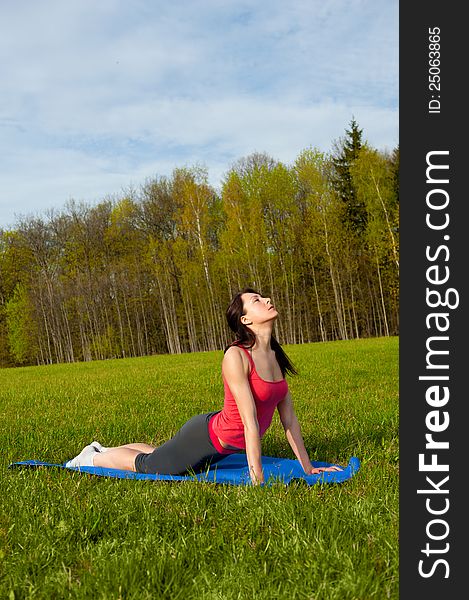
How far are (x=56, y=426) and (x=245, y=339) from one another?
4165mm

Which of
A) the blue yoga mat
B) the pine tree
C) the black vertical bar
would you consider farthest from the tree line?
the black vertical bar

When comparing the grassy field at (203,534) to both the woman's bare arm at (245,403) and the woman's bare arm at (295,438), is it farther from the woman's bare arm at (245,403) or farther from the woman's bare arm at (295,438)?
the woman's bare arm at (295,438)

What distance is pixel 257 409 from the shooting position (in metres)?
4.84

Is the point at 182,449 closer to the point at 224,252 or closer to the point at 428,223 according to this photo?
the point at 428,223

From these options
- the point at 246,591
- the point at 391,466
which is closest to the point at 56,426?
the point at 391,466

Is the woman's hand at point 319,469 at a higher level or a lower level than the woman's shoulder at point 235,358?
lower

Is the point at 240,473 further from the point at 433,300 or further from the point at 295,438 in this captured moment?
the point at 433,300

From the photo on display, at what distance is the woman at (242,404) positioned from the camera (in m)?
4.62

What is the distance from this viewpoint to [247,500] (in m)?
3.84

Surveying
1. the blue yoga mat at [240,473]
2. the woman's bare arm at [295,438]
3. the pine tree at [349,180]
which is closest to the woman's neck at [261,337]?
the woman's bare arm at [295,438]

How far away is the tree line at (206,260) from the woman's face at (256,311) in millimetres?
30668

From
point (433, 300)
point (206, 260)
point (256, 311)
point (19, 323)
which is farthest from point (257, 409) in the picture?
point (19, 323)

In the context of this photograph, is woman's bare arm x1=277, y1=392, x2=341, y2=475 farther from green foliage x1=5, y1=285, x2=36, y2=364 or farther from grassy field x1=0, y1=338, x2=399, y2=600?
green foliage x1=5, y1=285, x2=36, y2=364

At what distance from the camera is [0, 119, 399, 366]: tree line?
1526 inches
